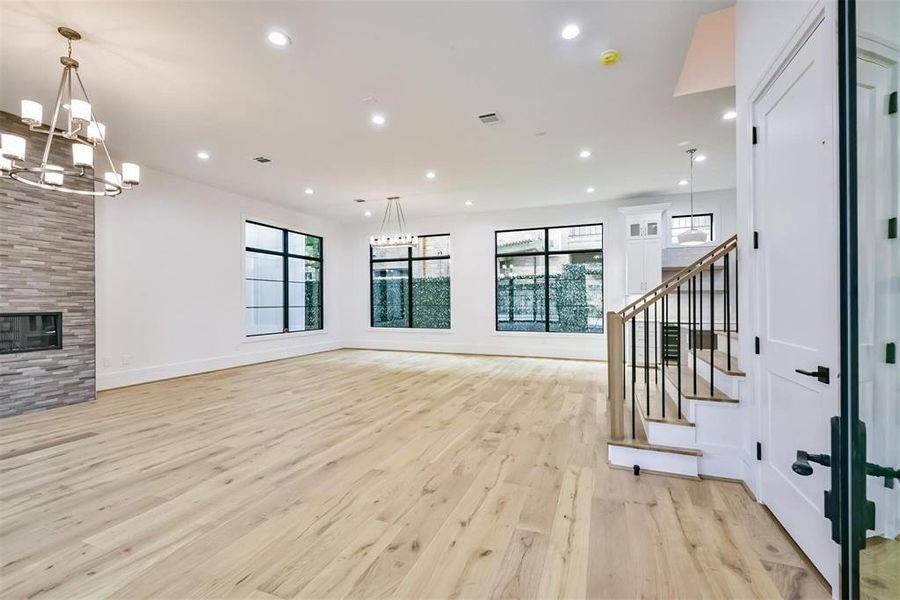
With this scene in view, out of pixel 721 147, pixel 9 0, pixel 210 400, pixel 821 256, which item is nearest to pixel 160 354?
pixel 210 400

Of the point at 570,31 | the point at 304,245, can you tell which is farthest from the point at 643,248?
the point at 304,245

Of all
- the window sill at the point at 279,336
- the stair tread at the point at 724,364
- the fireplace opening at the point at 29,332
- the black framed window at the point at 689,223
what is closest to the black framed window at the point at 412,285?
the window sill at the point at 279,336

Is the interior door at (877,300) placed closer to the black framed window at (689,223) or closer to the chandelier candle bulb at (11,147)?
the chandelier candle bulb at (11,147)

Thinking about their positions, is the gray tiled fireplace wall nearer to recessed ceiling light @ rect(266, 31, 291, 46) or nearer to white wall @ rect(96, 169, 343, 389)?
white wall @ rect(96, 169, 343, 389)

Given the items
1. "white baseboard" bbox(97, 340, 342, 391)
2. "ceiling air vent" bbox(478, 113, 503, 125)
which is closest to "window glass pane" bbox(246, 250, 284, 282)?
"white baseboard" bbox(97, 340, 342, 391)

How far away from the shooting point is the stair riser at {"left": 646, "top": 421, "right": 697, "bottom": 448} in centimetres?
266

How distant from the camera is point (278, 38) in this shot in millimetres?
2969

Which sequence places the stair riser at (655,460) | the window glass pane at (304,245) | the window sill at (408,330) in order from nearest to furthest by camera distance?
1. the stair riser at (655,460)
2. the window glass pane at (304,245)
3. the window sill at (408,330)

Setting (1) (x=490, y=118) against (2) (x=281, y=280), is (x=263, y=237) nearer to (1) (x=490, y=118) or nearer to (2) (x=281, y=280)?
(2) (x=281, y=280)

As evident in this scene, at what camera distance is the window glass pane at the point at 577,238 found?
322 inches

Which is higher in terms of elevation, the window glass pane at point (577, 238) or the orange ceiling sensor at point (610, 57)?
the orange ceiling sensor at point (610, 57)

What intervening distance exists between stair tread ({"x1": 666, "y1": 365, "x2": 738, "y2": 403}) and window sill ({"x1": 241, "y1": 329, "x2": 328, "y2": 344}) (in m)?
7.22

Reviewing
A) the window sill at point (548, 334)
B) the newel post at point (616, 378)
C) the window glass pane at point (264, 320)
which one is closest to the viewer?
the newel post at point (616, 378)

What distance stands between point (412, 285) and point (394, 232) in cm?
150
